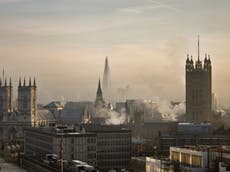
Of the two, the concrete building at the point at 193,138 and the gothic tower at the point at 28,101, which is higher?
the gothic tower at the point at 28,101

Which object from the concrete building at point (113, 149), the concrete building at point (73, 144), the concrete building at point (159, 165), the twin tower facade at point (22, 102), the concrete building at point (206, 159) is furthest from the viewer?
the twin tower facade at point (22, 102)

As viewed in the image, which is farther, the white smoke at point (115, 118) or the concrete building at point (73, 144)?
→ the white smoke at point (115, 118)

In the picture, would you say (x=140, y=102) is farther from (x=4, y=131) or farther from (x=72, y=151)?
(x=72, y=151)

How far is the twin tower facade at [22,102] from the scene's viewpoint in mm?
120500

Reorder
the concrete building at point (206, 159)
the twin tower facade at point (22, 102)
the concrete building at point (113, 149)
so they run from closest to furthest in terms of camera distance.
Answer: the concrete building at point (206, 159) → the concrete building at point (113, 149) → the twin tower facade at point (22, 102)

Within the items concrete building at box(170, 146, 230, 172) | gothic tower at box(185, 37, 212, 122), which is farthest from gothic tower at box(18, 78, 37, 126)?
concrete building at box(170, 146, 230, 172)

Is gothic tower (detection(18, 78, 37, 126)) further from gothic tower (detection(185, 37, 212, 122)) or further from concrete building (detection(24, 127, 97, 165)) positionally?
concrete building (detection(24, 127, 97, 165))

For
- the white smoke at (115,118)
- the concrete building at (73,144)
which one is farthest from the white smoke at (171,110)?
the concrete building at (73,144)

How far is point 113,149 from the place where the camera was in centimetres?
7350

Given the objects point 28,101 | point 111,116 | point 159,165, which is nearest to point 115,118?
point 111,116

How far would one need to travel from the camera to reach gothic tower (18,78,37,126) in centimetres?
12056

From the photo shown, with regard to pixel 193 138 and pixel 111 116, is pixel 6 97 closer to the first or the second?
pixel 111 116

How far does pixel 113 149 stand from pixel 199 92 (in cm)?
3599

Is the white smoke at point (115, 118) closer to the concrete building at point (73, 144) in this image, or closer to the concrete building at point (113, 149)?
the concrete building at point (113, 149)
